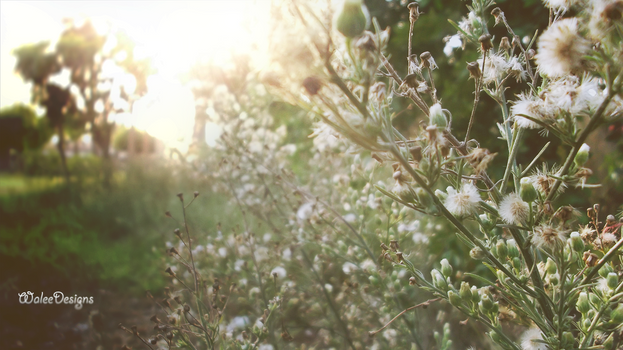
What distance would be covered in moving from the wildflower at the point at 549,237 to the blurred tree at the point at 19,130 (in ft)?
16.9

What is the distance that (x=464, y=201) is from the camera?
54 centimetres

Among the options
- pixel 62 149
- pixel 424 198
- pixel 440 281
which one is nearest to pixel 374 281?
pixel 440 281

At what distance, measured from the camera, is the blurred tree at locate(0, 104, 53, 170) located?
402 centimetres

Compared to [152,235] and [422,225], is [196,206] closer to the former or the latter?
[152,235]

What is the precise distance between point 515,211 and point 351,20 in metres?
0.37

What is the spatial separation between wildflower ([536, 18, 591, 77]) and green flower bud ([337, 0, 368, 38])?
9.6 inches

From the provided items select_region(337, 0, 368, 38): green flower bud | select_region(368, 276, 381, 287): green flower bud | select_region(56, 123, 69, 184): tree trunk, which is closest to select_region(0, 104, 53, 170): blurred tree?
select_region(56, 123, 69, 184): tree trunk

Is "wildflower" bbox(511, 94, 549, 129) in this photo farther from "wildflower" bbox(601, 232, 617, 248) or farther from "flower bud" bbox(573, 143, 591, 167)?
"wildflower" bbox(601, 232, 617, 248)

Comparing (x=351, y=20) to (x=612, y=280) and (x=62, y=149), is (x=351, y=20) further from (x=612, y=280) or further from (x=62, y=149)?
(x=62, y=149)

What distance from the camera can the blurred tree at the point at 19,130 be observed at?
4.02 m

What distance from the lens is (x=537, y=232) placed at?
1.77 ft

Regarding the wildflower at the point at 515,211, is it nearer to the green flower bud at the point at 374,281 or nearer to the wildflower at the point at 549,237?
the wildflower at the point at 549,237

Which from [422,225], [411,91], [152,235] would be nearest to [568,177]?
[411,91]

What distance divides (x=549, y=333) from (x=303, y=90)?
576mm
